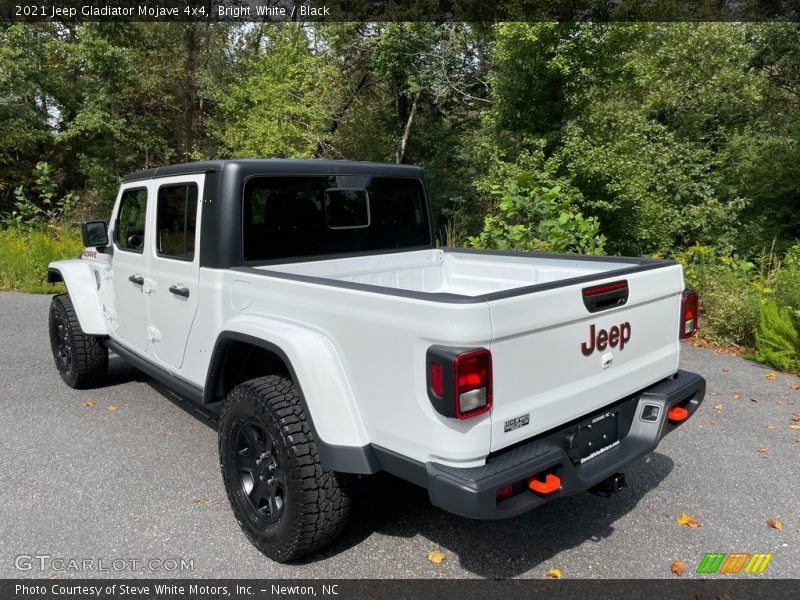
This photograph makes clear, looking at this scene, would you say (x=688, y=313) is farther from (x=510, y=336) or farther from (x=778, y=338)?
(x=778, y=338)

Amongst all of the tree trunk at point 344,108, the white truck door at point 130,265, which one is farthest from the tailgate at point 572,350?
the tree trunk at point 344,108

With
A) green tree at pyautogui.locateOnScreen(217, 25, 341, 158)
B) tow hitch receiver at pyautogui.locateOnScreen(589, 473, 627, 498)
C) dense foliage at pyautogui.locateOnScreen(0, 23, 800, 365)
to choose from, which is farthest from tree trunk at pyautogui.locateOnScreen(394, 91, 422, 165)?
tow hitch receiver at pyautogui.locateOnScreen(589, 473, 627, 498)

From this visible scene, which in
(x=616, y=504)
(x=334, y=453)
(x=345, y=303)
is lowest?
(x=616, y=504)

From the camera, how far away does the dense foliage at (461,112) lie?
49.0 ft

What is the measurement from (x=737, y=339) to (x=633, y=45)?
9.91 metres

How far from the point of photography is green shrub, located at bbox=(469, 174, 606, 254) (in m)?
8.06

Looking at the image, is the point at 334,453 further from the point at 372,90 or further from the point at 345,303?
the point at 372,90

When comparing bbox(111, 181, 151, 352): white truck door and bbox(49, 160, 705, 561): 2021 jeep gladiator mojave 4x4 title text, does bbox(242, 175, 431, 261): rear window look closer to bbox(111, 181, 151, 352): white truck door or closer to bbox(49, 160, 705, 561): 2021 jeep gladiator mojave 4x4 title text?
bbox(49, 160, 705, 561): 2021 jeep gladiator mojave 4x4 title text

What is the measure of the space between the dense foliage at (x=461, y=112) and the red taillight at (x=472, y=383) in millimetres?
7772

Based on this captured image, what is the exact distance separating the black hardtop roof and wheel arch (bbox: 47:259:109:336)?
3.84ft

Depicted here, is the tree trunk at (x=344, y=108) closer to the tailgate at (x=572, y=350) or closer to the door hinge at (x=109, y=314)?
the door hinge at (x=109, y=314)

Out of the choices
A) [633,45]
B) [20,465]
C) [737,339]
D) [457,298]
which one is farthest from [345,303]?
[633,45]

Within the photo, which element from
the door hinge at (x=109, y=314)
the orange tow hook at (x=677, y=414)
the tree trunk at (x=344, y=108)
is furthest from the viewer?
the tree trunk at (x=344, y=108)

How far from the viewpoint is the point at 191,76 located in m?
23.3
